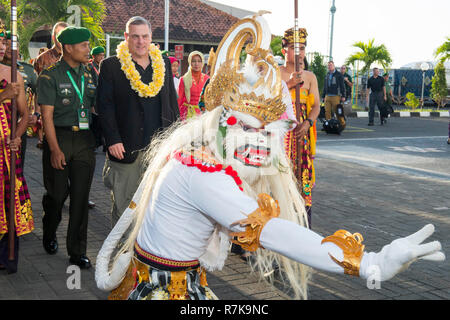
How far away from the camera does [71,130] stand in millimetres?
4863

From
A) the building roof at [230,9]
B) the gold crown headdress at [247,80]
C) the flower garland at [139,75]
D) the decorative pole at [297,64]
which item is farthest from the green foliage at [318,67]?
the gold crown headdress at [247,80]

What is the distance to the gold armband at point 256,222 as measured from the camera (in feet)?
6.73

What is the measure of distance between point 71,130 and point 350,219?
3.46 m

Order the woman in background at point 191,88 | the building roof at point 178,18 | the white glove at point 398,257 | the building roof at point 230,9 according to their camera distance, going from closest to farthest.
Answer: the white glove at point 398,257 → the woman in background at point 191,88 → the building roof at point 178,18 → the building roof at point 230,9

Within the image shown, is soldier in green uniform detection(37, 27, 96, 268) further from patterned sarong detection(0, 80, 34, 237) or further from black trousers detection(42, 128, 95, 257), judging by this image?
patterned sarong detection(0, 80, 34, 237)

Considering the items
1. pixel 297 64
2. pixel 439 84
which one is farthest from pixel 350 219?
pixel 439 84

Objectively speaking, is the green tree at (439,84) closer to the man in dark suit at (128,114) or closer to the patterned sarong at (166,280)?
the man in dark suit at (128,114)

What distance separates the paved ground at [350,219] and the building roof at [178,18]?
19739 mm

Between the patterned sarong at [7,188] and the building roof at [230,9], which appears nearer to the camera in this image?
the patterned sarong at [7,188]

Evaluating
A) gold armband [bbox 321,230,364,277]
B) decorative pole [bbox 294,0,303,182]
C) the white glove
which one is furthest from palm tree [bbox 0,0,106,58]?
Answer: the white glove

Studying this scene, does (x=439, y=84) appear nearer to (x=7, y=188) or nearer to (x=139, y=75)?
(x=139, y=75)

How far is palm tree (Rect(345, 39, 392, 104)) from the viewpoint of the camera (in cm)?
3259
